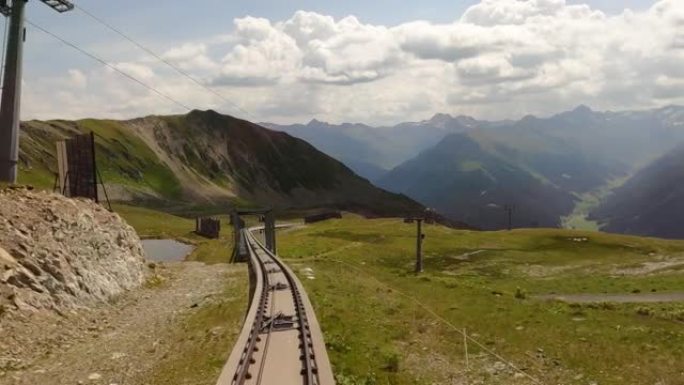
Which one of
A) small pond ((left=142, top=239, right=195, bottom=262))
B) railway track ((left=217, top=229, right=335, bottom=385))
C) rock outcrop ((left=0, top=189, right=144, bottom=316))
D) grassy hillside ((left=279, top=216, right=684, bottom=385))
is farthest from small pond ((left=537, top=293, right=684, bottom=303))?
small pond ((left=142, top=239, right=195, bottom=262))

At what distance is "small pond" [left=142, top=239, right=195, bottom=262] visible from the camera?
84625 millimetres

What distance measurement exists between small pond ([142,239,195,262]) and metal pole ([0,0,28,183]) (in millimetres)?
33938

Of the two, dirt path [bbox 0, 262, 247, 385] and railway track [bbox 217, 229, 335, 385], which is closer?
railway track [bbox 217, 229, 335, 385]

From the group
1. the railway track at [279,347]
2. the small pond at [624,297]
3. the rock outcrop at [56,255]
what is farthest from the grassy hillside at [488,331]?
the rock outcrop at [56,255]

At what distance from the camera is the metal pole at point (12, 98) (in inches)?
1850

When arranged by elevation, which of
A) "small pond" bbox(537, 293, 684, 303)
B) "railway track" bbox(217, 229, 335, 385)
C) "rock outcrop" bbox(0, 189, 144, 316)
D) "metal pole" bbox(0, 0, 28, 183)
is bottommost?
"small pond" bbox(537, 293, 684, 303)

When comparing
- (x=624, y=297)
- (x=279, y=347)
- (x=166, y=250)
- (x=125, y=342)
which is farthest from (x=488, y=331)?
(x=166, y=250)

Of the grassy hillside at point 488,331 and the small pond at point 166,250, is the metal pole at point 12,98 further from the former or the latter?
the small pond at point 166,250

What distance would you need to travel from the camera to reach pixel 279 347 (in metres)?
26.0

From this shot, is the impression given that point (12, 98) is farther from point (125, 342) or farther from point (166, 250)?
point (166, 250)

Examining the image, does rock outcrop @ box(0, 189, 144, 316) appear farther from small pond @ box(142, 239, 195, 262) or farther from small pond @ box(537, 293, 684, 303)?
small pond @ box(537, 293, 684, 303)

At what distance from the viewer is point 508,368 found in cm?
2723

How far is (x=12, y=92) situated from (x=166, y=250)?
50662 mm

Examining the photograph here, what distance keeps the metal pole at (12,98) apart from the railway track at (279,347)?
23.7m
